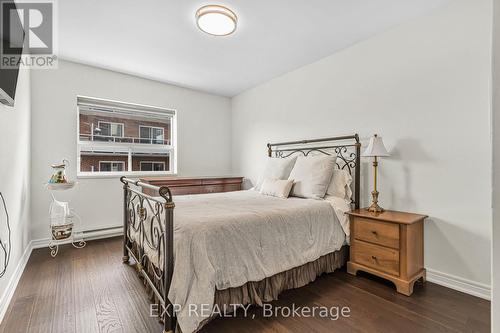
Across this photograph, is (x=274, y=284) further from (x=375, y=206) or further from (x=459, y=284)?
(x=459, y=284)

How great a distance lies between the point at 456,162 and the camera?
2055 mm

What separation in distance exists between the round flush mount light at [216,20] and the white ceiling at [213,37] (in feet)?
0.21

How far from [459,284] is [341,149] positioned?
5.42ft

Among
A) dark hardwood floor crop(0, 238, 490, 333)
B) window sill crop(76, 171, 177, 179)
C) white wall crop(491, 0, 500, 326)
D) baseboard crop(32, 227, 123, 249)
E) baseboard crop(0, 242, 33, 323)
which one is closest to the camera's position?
white wall crop(491, 0, 500, 326)

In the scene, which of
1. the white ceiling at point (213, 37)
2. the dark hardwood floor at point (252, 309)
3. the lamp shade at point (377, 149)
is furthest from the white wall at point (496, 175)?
the white ceiling at point (213, 37)

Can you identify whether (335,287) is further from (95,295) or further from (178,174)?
(178,174)

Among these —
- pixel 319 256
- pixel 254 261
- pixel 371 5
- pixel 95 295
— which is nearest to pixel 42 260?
pixel 95 295

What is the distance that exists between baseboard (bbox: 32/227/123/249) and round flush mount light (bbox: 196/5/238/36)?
304 centimetres

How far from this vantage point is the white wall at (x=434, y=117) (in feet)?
6.38

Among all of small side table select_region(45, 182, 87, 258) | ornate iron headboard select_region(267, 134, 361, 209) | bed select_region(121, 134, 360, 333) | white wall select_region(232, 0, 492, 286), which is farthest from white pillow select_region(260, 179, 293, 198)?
small side table select_region(45, 182, 87, 258)

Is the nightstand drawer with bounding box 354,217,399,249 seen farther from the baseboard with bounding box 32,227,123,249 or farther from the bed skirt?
the baseboard with bounding box 32,227,123,249

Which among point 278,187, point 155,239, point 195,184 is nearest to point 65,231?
point 195,184

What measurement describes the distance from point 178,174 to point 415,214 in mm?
3499

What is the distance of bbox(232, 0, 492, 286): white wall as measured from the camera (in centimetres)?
194
